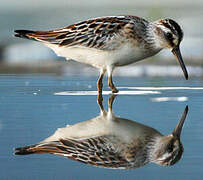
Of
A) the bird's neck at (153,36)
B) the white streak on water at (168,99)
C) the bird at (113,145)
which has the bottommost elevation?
the white streak on water at (168,99)

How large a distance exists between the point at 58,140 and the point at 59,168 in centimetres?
124

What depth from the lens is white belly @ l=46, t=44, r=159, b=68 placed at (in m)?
12.4

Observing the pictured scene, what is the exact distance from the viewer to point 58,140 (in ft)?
21.8

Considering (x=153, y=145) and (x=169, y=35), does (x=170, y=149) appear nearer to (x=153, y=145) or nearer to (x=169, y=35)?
(x=153, y=145)

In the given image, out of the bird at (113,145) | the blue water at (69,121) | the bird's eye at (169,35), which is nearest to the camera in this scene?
the blue water at (69,121)

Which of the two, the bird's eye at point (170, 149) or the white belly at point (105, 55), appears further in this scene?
the white belly at point (105, 55)

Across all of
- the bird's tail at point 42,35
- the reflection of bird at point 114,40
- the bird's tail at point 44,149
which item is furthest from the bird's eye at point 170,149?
the bird's tail at point 42,35

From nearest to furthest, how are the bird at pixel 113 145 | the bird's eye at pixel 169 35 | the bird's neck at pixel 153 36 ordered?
the bird at pixel 113 145
the bird's eye at pixel 169 35
the bird's neck at pixel 153 36

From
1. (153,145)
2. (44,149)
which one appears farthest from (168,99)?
(44,149)

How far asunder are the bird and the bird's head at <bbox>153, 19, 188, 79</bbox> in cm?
464

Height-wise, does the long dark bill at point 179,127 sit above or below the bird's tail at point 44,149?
below

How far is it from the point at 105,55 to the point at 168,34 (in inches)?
56.0

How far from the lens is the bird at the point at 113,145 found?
5.73 metres

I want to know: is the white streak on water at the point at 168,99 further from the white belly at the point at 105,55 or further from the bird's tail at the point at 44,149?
the bird's tail at the point at 44,149
